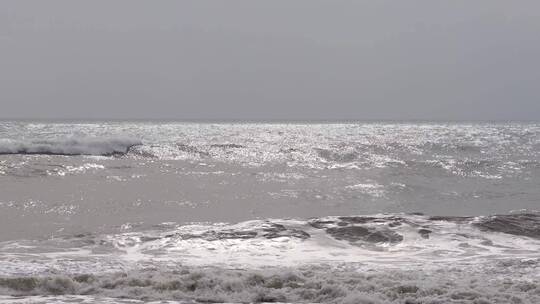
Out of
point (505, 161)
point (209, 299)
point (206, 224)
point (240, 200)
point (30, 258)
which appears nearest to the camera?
point (209, 299)

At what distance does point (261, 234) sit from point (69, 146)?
26506 mm

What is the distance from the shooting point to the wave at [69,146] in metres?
33.8

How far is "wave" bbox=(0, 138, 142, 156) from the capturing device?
33.8m

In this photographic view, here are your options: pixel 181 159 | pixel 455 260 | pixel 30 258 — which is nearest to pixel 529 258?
pixel 455 260

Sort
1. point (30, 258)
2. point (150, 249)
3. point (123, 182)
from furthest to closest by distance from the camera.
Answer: point (123, 182)
point (150, 249)
point (30, 258)

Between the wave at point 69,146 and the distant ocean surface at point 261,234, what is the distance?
152 inches

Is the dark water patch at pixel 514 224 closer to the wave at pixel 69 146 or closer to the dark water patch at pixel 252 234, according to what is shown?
the dark water patch at pixel 252 234

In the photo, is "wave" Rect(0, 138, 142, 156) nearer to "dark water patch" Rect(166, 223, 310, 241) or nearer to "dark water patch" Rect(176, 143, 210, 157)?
"dark water patch" Rect(176, 143, 210, 157)

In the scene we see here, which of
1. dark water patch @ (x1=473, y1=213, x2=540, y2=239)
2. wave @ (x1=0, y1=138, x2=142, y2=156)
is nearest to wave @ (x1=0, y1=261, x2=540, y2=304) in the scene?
dark water patch @ (x1=473, y1=213, x2=540, y2=239)

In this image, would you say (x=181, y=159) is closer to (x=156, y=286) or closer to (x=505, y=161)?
(x=505, y=161)

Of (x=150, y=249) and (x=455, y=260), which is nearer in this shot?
(x=455, y=260)

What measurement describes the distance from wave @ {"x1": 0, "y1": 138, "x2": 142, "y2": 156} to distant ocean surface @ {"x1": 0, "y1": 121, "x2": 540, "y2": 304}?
3.86 metres

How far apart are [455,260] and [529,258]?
126 centimetres

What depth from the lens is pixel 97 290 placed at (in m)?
7.85
